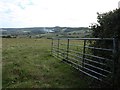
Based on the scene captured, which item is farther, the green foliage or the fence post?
the green foliage

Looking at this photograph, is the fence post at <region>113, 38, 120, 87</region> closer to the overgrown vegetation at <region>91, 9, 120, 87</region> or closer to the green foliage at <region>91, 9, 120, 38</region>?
the overgrown vegetation at <region>91, 9, 120, 87</region>

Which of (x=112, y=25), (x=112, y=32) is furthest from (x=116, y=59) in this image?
(x=112, y=25)

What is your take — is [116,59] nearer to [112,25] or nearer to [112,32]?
[112,32]

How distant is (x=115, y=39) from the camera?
22.6 ft

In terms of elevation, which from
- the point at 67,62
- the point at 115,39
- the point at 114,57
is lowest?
the point at 67,62

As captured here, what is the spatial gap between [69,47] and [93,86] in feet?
22.3

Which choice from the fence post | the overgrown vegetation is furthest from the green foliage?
the fence post

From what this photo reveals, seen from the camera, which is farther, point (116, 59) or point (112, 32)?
point (112, 32)

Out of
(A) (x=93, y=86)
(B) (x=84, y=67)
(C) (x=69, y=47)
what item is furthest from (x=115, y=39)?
(C) (x=69, y=47)

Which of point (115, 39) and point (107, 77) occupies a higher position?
point (115, 39)

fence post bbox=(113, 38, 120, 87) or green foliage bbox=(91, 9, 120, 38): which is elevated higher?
green foliage bbox=(91, 9, 120, 38)

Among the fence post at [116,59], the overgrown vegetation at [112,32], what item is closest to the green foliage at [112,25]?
the overgrown vegetation at [112,32]

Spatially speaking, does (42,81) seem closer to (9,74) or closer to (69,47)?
(9,74)

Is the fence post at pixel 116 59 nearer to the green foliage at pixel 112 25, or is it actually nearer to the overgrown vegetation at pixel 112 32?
the overgrown vegetation at pixel 112 32
